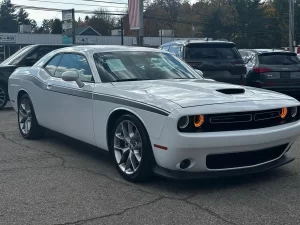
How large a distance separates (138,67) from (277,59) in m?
6.58

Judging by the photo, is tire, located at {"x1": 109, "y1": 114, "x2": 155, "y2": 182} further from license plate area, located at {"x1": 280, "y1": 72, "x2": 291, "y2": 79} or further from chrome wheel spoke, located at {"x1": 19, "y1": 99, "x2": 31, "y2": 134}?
license plate area, located at {"x1": 280, "y1": 72, "x2": 291, "y2": 79}

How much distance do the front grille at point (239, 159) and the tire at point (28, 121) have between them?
137 inches

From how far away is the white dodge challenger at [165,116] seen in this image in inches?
188

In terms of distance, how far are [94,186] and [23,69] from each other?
11.8 ft

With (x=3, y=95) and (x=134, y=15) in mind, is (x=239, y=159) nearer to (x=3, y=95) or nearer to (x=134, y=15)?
(x=3, y=95)

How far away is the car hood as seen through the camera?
16.1ft

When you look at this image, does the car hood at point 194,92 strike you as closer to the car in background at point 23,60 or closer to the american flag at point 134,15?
the car in background at point 23,60

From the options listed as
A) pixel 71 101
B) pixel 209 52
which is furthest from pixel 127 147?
pixel 209 52

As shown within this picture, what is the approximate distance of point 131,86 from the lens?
18.5 feet

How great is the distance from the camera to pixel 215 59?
427 inches

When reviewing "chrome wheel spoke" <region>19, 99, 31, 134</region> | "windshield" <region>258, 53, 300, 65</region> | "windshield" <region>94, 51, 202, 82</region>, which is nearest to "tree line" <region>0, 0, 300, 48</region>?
"windshield" <region>258, 53, 300, 65</region>

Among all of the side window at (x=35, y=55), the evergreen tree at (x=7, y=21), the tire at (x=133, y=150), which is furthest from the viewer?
the evergreen tree at (x=7, y=21)

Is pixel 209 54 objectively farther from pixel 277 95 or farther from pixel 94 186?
pixel 94 186

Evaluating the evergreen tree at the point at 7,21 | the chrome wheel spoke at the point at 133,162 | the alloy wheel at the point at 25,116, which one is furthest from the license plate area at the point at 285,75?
the evergreen tree at the point at 7,21
